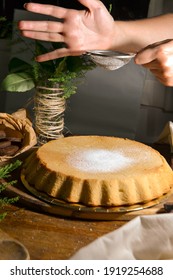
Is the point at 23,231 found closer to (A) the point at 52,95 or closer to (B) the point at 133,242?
(B) the point at 133,242

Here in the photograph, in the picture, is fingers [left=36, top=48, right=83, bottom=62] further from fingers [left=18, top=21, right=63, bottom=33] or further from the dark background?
the dark background

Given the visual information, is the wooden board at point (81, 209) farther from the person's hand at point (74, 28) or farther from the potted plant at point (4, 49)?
the potted plant at point (4, 49)

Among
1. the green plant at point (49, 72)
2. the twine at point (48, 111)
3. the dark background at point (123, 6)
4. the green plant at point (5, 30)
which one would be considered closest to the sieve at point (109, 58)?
the green plant at point (49, 72)

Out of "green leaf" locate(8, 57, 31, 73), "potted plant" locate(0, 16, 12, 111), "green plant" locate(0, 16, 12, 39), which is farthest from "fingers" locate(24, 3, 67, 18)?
"potted plant" locate(0, 16, 12, 111)

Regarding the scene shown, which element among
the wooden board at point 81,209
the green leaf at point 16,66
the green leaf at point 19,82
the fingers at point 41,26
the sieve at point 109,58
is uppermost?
the fingers at point 41,26

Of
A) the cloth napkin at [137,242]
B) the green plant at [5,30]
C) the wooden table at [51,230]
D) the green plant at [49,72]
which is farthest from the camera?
the green plant at [5,30]

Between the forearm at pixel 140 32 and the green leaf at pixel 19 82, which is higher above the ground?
the forearm at pixel 140 32
